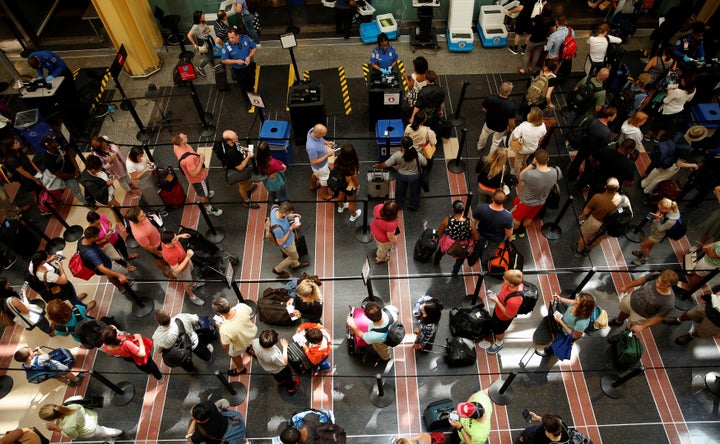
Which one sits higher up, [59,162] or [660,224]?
[59,162]

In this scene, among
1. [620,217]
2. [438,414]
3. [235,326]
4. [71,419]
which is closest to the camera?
[71,419]

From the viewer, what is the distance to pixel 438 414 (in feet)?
20.3

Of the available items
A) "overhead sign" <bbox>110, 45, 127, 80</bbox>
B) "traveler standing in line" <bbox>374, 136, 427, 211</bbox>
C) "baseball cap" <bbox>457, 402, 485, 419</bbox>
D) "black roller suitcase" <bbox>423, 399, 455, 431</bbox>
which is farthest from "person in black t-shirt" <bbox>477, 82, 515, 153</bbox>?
"overhead sign" <bbox>110, 45, 127, 80</bbox>

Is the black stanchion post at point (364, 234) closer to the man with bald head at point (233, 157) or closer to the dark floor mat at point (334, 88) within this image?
the man with bald head at point (233, 157)

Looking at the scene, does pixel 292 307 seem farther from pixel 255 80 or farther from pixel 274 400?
pixel 255 80

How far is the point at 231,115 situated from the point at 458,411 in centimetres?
820

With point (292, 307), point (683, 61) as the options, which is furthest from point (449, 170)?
point (683, 61)

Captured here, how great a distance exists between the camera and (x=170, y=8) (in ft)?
41.0

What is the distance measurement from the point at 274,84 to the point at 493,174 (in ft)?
21.0

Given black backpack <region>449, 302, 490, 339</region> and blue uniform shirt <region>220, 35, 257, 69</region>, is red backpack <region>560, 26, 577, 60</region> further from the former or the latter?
blue uniform shirt <region>220, 35, 257, 69</region>

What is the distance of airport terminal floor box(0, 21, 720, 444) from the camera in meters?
6.54

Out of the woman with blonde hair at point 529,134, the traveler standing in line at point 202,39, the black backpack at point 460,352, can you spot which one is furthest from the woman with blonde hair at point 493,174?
A: the traveler standing in line at point 202,39

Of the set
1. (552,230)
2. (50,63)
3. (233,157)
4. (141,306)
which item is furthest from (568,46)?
(50,63)

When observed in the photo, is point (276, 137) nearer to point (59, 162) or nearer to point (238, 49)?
point (238, 49)
